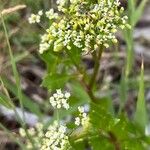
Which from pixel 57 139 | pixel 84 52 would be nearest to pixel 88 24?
pixel 84 52

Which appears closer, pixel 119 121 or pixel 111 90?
pixel 119 121

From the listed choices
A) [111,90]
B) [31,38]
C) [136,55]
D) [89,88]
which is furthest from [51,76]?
[136,55]

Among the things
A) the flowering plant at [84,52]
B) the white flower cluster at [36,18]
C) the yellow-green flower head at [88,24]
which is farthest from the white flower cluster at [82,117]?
the white flower cluster at [36,18]

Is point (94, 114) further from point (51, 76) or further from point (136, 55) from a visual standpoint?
point (136, 55)

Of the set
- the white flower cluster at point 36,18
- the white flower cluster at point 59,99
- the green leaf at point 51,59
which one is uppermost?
the white flower cluster at point 36,18

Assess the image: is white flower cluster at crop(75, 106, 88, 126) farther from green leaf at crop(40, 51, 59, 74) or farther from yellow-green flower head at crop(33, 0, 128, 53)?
green leaf at crop(40, 51, 59, 74)

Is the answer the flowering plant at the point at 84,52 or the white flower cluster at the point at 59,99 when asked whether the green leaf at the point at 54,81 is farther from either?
the white flower cluster at the point at 59,99

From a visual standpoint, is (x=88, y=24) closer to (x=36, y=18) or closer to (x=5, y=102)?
(x=36, y=18)

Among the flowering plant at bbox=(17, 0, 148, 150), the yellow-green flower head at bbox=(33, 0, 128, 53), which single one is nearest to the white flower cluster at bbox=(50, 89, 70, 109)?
the flowering plant at bbox=(17, 0, 148, 150)

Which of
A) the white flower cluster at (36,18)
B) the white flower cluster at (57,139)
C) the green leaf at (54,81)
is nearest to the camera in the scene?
the white flower cluster at (57,139)
